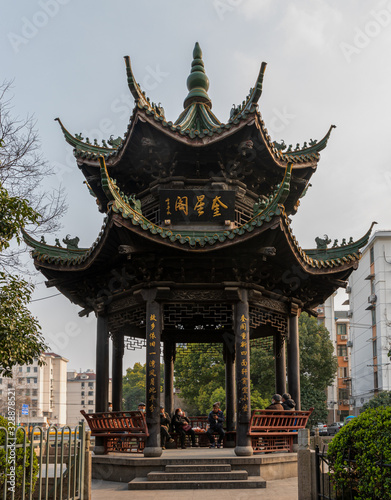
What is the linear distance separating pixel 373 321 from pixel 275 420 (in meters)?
41.4

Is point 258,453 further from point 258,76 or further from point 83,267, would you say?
point 258,76

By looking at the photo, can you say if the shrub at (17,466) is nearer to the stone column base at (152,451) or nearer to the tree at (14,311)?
the tree at (14,311)

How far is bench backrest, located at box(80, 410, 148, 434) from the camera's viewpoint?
1179 centimetres

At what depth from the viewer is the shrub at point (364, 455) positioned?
5879 mm

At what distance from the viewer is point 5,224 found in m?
8.35

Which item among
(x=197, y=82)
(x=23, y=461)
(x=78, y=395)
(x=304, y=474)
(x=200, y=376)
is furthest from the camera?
(x=78, y=395)

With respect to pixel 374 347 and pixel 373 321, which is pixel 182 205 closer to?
pixel 374 347

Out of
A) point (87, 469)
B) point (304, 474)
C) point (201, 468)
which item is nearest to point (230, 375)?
point (201, 468)

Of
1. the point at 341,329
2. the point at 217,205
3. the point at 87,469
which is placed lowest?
the point at 87,469

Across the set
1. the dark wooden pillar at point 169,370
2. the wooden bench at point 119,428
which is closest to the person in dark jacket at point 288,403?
the wooden bench at point 119,428

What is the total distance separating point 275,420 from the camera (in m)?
12.6

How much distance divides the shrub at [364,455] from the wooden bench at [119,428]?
5.65 m

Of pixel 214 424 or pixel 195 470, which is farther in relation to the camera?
pixel 214 424

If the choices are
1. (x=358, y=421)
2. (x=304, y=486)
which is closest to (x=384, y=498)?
(x=358, y=421)
